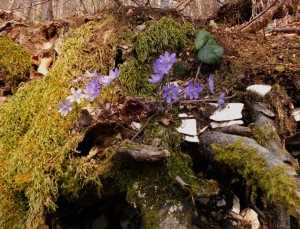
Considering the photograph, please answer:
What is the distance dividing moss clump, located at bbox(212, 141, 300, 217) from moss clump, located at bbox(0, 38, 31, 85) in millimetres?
2248

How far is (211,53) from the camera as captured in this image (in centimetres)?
271

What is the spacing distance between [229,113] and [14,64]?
2230 mm

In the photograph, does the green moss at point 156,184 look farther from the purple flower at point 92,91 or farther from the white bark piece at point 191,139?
the purple flower at point 92,91

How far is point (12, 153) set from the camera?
7.67ft

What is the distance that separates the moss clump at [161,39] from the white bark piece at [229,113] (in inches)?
33.2

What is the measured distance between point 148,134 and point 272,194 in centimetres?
85

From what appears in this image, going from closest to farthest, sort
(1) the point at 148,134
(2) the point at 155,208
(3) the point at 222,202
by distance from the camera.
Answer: (2) the point at 155,208 < (1) the point at 148,134 < (3) the point at 222,202

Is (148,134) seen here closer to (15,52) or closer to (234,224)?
(234,224)

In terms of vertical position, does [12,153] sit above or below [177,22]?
below

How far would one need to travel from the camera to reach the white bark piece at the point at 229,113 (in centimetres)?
233

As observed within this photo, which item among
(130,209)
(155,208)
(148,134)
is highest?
(148,134)

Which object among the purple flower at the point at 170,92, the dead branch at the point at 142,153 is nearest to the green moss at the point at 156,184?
the dead branch at the point at 142,153

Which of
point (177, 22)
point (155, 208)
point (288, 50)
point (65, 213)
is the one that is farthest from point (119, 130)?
point (288, 50)

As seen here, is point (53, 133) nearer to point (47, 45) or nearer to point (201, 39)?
point (201, 39)
